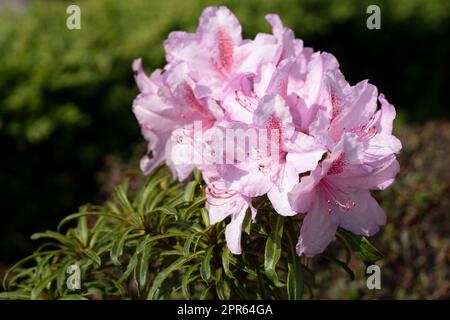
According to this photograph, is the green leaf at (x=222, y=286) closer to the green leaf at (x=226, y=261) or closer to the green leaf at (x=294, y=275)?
the green leaf at (x=226, y=261)

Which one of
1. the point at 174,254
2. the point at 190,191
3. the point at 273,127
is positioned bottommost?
the point at 174,254

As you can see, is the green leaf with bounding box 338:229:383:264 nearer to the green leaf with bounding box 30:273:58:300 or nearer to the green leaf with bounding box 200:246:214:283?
the green leaf with bounding box 200:246:214:283

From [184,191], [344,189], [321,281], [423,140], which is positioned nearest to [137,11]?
[423,140]

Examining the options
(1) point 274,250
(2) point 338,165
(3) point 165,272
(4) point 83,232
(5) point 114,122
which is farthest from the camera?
(5) point 114,122

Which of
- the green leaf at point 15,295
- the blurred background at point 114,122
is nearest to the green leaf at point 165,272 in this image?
the green leaf at point 15,295

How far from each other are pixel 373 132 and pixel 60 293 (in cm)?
103

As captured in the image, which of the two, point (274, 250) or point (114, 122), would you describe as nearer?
point (274, 250)

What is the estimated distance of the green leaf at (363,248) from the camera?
2035 millimetres

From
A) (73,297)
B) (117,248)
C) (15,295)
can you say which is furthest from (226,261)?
(15,295)

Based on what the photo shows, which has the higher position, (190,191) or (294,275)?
(190,191)

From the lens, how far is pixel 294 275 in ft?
6.54

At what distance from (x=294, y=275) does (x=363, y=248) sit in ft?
0.73

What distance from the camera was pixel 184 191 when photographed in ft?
7.19

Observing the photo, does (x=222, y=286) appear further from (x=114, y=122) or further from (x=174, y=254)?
(x=114, y=122)
